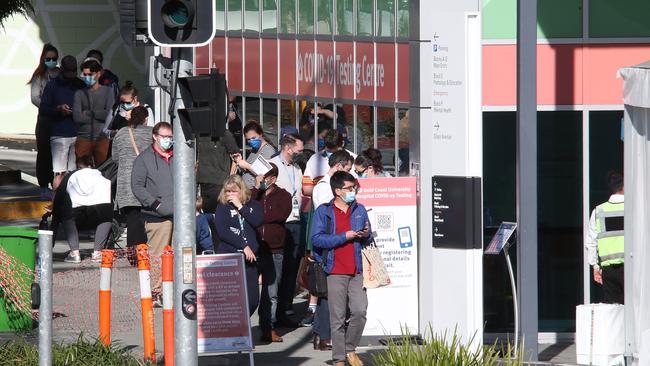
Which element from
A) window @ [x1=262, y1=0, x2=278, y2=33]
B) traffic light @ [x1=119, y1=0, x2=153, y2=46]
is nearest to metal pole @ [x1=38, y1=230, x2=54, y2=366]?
traffic light @ [x1=119, y1=0, x2=153, y2=46]

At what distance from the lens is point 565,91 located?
15.6 m

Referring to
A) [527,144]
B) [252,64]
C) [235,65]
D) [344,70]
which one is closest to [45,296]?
[527,144]

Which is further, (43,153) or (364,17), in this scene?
(43,153)

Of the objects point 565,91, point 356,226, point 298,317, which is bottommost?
point 298,317

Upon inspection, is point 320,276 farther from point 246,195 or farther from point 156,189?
point 156,189

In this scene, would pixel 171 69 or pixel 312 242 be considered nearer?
pixel 171 69

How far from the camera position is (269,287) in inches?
591

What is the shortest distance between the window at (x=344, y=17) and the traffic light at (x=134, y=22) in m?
8.00

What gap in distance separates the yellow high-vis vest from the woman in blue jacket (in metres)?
3.04

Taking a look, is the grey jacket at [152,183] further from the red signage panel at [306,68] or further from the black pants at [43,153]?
the black pants at [43,153]

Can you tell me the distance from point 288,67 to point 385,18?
162 inches

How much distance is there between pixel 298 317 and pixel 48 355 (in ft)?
19.2

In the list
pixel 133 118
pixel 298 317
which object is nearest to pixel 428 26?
pixel 298 317

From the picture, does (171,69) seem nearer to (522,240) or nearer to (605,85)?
(522,240)
